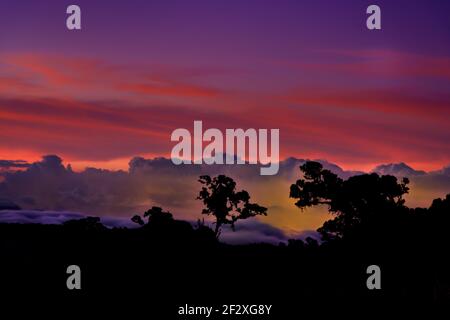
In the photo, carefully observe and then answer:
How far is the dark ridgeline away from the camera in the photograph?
1186 inches

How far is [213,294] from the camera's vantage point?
32.0m

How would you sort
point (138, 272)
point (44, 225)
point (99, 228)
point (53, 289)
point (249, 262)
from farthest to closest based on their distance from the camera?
point (44, 225)
point (99, 228)
point (249, 262)
point (138, 272)
point (53, 289)

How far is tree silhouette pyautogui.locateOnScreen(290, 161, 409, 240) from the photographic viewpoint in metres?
47.4

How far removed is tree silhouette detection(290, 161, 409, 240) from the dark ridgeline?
8 cm

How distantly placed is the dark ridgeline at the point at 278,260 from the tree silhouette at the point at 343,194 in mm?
83

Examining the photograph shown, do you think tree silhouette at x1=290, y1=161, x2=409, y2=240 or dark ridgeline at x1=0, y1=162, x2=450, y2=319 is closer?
dark ridgeline at x1=0, y1=162, x2=450, y2=319

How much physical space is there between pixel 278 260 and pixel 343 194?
8.08 meters

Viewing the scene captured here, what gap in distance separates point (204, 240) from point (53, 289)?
69.1 feet

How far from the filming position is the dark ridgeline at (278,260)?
98.8 ft

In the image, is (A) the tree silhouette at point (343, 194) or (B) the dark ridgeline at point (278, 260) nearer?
(B) the dark ridgeline at point (278, 260)

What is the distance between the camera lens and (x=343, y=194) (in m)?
47.2

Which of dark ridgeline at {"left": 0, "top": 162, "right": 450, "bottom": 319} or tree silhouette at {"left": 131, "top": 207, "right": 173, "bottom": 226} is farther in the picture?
tree silhouette at {"left": 131, "top": 207, "right": 173, "bottom": 226}
